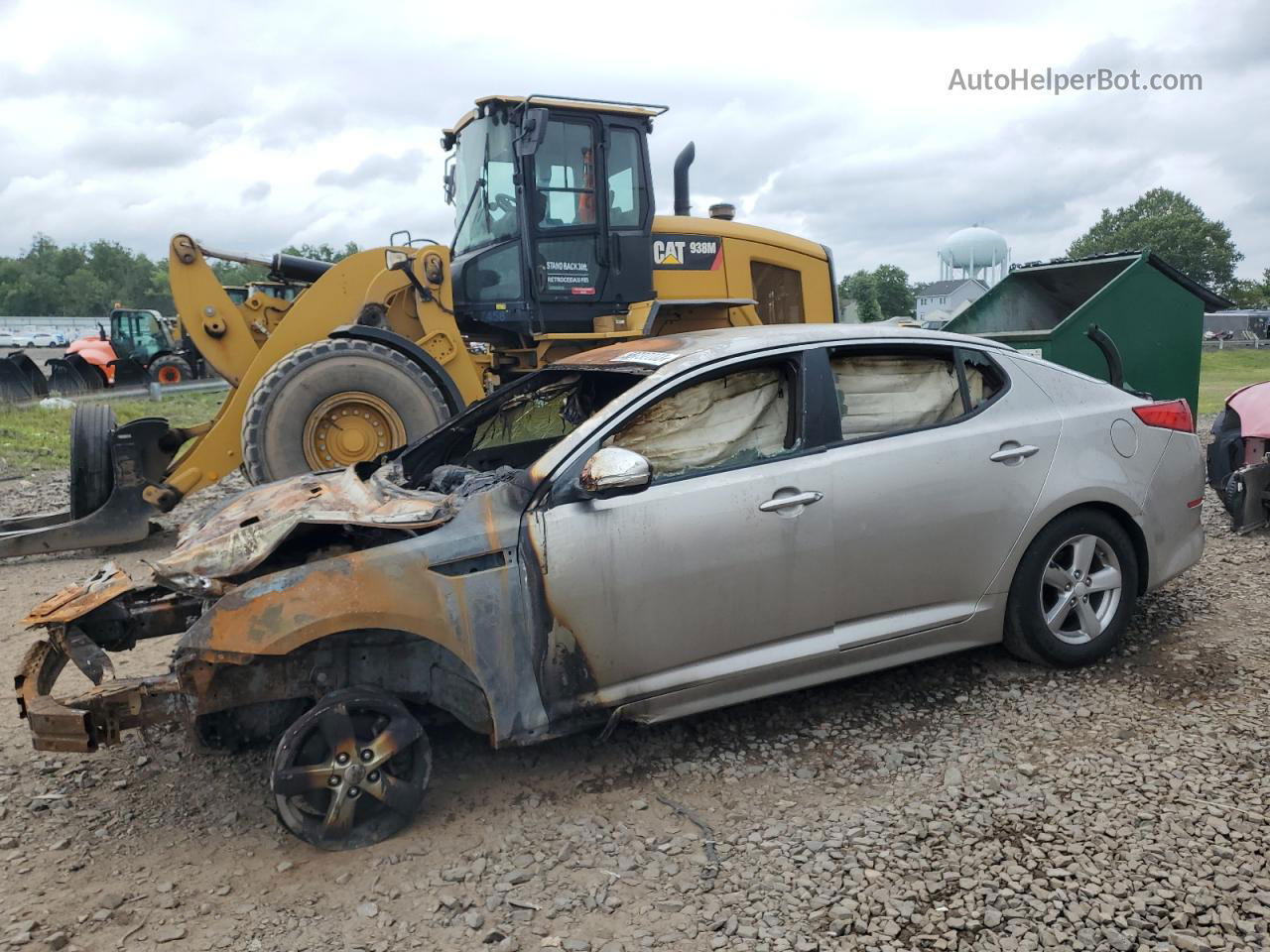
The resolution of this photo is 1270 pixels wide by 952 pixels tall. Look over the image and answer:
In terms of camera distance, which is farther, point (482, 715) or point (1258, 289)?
point (1258, 289)

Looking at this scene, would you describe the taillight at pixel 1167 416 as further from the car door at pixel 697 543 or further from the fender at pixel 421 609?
the fender at pixel 421 609

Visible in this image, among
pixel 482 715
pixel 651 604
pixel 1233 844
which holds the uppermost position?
pixel 651 604

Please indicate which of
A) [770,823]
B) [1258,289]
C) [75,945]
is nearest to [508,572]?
[770,823]

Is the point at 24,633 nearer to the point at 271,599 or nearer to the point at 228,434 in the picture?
the point at 228,434

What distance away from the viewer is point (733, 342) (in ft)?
13.1

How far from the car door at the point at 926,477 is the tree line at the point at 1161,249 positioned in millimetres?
52791

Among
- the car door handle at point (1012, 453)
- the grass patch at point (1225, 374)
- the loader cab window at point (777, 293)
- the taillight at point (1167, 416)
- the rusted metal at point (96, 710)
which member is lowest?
the grass patch at point (1225, 374)

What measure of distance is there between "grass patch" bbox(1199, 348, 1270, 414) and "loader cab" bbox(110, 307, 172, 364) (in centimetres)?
2283

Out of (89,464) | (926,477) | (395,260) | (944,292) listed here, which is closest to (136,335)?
(89,464)

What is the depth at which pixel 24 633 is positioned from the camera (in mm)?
5441

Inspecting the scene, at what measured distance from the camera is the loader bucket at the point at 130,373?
72.2ft

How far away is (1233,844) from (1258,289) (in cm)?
7356

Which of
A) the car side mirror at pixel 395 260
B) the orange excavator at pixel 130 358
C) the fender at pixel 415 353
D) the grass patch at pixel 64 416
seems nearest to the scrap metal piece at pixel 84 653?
the fender at pixel 415 353

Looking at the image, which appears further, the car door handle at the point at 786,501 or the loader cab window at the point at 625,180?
the loader cab window at the point at 625,180
